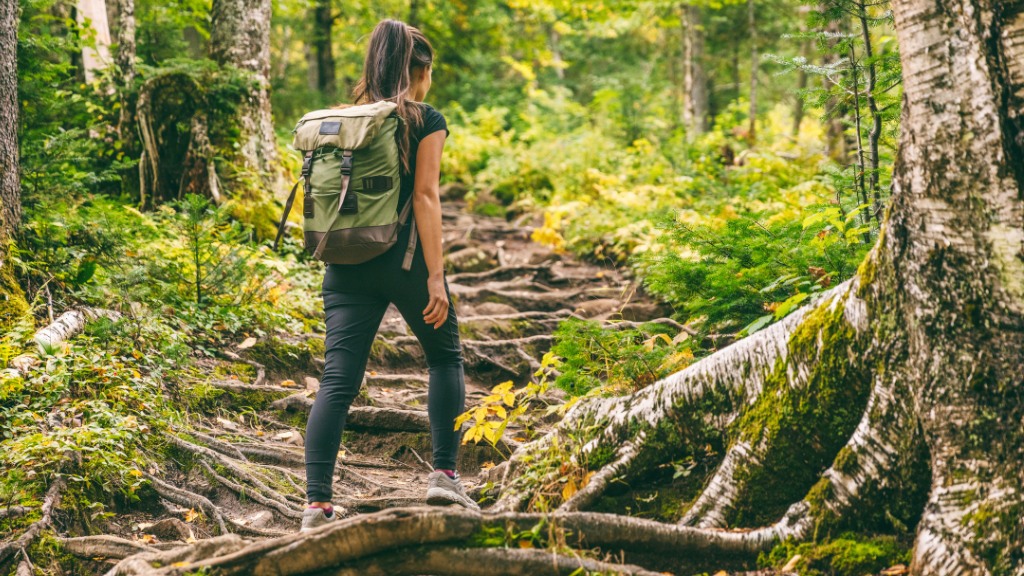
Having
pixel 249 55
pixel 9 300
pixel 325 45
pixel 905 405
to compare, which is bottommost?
pixel 905 405

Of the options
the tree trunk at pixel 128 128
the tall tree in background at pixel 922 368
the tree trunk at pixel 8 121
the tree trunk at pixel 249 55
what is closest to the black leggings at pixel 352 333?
the tall tree in background at pixel 922 368

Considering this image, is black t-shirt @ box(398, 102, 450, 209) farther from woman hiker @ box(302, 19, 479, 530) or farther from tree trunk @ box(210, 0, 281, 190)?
tree trunk @ box(210, 0, 281, 190)

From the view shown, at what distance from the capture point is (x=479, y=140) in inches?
689

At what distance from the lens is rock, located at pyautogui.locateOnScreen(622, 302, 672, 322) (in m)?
7.20

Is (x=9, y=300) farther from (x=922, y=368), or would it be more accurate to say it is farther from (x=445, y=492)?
(x=922, y=368)

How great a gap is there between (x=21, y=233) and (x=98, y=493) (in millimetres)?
2440

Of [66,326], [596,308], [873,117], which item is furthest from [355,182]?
[596,308]

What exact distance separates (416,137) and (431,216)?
38cm

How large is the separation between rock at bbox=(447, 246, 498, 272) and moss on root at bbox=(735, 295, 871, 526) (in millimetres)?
7405

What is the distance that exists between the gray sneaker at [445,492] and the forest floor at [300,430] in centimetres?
54

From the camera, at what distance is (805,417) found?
10.3 feet

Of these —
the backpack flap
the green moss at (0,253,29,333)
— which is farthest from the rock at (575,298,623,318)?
the green moss at (0,253,29,333)

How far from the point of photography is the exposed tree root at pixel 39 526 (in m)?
3.12

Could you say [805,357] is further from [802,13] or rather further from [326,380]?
[802,13]
